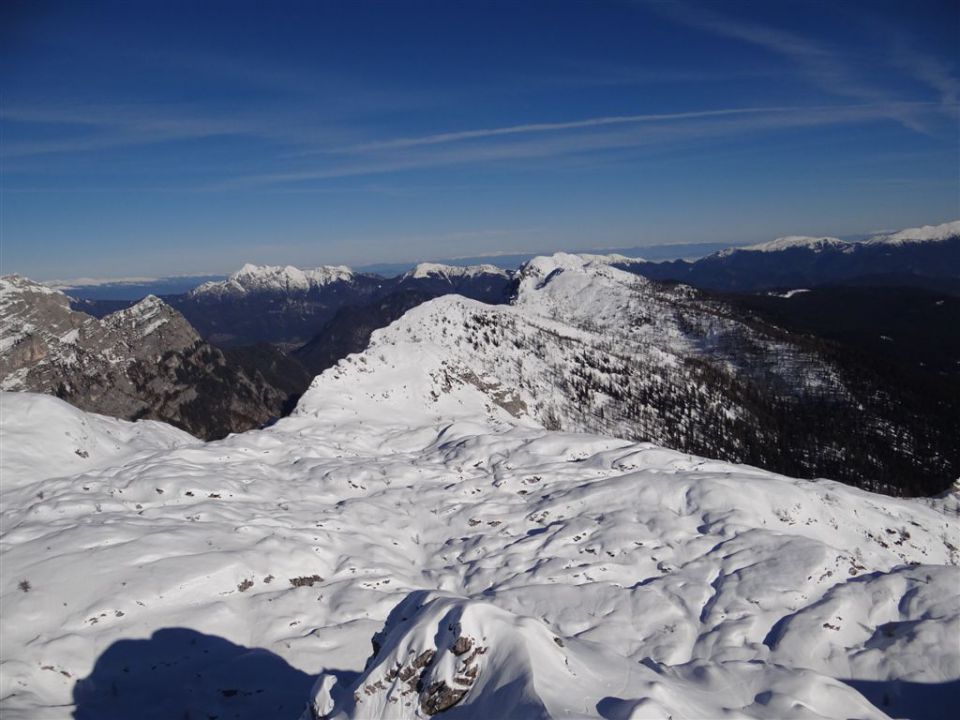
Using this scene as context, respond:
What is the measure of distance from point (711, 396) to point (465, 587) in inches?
3980

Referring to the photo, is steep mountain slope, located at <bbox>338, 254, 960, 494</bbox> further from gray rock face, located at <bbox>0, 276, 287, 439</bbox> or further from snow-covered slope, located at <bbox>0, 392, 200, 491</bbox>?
gray rock face, located at <bbox>0, 276, 287, 439</bbox>

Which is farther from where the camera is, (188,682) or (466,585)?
(466,585)

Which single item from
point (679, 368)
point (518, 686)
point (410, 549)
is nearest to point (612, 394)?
point (679, 368)

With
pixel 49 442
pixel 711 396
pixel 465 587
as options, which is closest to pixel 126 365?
pixel 49 442

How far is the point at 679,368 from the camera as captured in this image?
124000 millimetres

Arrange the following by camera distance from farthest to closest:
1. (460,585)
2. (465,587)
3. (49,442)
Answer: (49,442) < (460,585) < (465,587)

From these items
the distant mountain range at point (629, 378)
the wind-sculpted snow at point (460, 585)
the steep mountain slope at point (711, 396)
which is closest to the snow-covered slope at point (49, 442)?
the wind-sculpted snow at point (460, 585)

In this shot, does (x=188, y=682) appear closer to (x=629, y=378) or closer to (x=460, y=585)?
(x=460, y=585)

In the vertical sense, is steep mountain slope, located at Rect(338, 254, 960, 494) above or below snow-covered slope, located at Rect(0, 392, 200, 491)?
below

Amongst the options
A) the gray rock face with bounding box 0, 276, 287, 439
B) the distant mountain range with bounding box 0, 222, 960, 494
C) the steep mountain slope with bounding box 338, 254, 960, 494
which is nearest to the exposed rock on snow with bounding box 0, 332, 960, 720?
the distant mountain range with bounding box 0, 222, 960, 494

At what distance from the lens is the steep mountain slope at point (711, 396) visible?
8669 centimetres

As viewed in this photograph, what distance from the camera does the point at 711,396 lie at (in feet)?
370

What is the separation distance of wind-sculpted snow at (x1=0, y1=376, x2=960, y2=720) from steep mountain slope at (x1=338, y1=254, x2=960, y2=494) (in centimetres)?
3369

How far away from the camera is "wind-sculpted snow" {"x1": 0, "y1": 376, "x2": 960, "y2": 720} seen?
12484 millimetres
